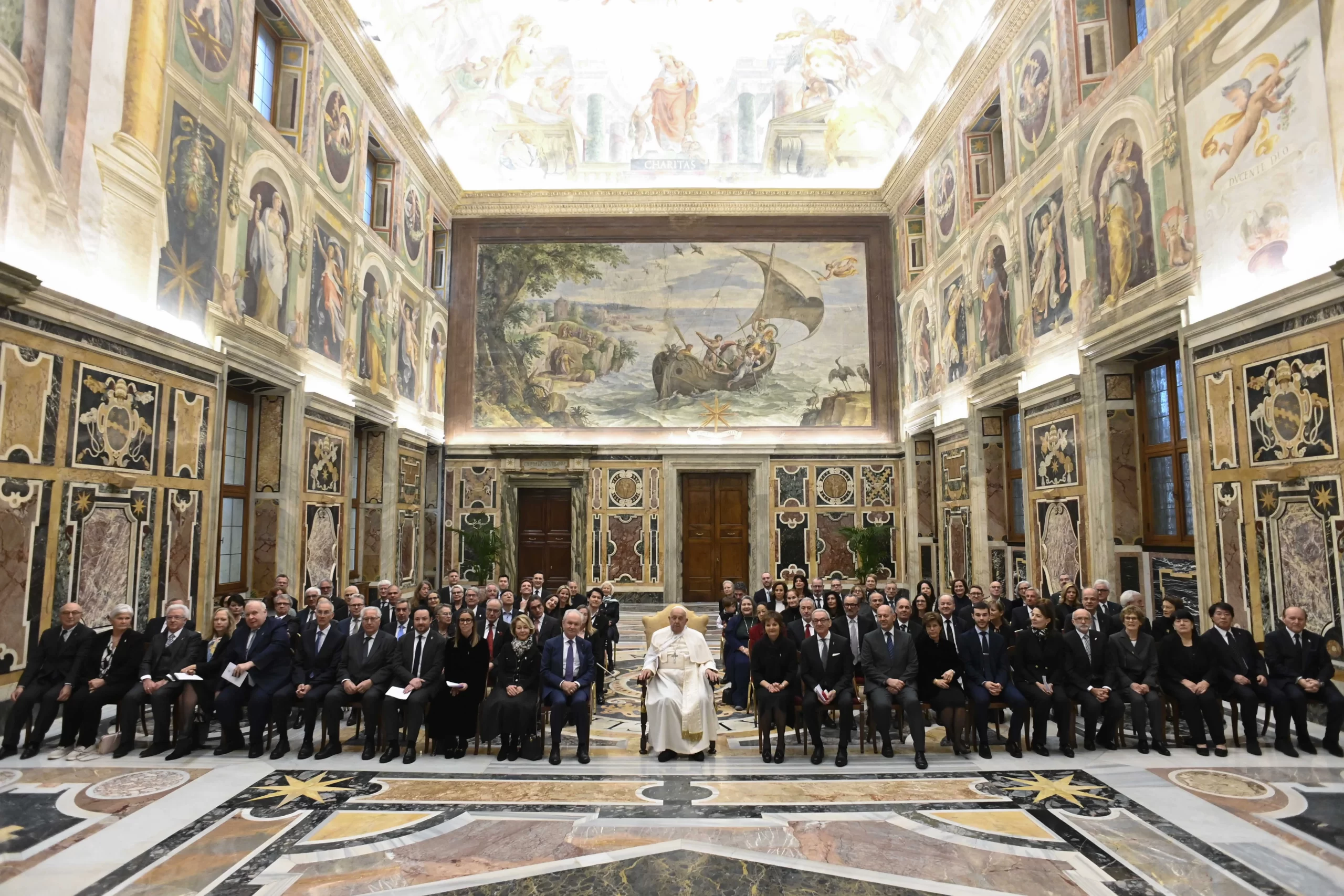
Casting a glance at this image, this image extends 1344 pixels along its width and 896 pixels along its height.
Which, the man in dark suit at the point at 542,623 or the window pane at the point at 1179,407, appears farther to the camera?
the window pane at the point at 1179,407

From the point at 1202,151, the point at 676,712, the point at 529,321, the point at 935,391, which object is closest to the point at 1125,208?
the point at 1202,151

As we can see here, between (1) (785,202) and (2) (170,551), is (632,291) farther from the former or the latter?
(2) (170,551)

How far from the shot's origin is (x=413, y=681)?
6684 millimetres

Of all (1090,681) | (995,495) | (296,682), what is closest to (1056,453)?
(995,495)

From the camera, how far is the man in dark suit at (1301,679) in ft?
20.6

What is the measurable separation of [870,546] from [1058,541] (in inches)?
277

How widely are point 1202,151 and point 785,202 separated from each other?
12.1 metres

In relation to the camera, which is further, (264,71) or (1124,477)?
(264,71)

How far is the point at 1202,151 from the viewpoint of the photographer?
8.22m

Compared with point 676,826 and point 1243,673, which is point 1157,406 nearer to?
point 1243,673

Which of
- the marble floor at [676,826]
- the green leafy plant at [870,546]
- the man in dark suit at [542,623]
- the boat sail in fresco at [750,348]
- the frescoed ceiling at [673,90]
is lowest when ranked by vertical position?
the marble floor at [676,826]

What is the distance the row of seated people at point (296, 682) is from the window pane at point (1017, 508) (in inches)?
361

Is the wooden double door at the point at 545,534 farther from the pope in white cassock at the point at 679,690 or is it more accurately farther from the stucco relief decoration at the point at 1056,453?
the pope in white cassock at the point at 679,690

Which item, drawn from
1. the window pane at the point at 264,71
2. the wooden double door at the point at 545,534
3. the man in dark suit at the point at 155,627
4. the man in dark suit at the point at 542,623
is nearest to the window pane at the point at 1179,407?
the man in dark suit at the point at 542,623
